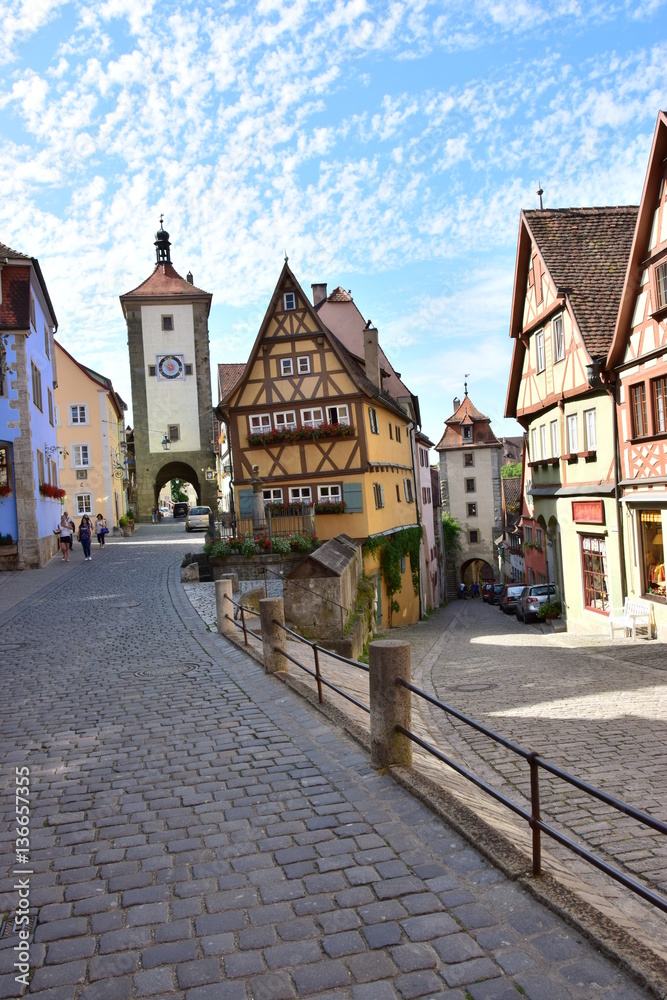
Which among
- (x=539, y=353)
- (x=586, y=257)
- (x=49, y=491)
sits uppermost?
(x=586, y=257)

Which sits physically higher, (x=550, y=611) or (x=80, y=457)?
(x=80, y=457)

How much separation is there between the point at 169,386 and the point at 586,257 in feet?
120

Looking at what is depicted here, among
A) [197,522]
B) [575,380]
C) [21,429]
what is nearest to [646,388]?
[575,380]

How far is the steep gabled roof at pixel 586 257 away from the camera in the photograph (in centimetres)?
2073

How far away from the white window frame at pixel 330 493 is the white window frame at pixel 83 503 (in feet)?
72.4

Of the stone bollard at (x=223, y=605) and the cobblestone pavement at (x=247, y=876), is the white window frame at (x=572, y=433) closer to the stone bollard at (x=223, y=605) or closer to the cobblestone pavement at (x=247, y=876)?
the stone bollard at (x=223, y=605)

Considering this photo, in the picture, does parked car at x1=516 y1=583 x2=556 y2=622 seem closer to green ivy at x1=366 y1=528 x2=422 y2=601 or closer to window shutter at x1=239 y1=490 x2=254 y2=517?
green ivy at x1=366 y1=528 x2=422 y2=601

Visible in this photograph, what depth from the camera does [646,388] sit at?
57.7ft

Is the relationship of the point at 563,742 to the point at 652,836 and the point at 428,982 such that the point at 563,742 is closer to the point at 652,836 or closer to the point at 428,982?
the point at 652,836

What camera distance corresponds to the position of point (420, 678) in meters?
15.2

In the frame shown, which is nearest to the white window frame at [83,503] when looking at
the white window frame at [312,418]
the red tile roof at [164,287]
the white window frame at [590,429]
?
the red tile roof at [164,287]

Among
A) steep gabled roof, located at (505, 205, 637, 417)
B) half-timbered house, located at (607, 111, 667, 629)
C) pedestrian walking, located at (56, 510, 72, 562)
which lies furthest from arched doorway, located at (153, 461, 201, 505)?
half-timbered house, located at (607, 111, 667, 629)

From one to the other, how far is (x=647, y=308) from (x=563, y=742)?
1155cm

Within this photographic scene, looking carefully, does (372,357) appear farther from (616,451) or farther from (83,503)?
(83,503)
